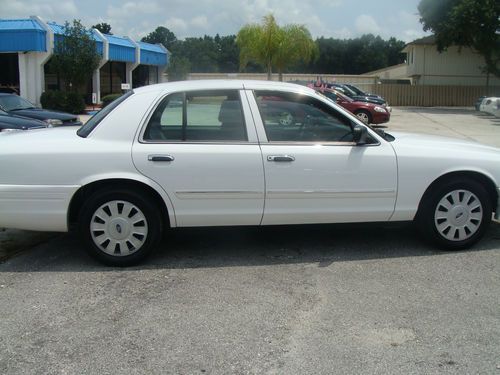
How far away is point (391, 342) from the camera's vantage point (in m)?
3.62

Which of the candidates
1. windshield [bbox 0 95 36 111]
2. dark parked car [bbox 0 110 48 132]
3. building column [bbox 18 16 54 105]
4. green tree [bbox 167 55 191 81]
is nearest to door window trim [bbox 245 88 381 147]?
dark parked car [bbox 0 110 48 132]

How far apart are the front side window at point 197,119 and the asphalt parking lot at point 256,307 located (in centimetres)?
88

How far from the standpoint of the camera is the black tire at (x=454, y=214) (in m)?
5.29

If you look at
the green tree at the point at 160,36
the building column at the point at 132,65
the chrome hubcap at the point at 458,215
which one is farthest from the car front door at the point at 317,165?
the green tree at the point at 160,36

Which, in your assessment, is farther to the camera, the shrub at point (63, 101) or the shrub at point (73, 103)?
the shrub at point (73, 103)

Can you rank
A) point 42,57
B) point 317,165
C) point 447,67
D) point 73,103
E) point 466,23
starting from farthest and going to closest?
point 447,67 < point 466,23 < point 42,57 < point 73,103 < point 317,165

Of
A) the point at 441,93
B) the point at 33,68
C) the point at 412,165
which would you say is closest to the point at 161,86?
the point at 412,165

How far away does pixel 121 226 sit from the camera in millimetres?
4914

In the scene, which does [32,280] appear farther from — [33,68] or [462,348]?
[33,68]

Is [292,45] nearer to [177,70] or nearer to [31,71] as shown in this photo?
[177,70]

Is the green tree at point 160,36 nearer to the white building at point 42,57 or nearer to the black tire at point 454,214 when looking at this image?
the white building at point 42,57

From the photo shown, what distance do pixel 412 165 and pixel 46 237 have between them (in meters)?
3.88

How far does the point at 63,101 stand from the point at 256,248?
2359 cm

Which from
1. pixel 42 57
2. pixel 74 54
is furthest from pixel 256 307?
pixel 42 57
